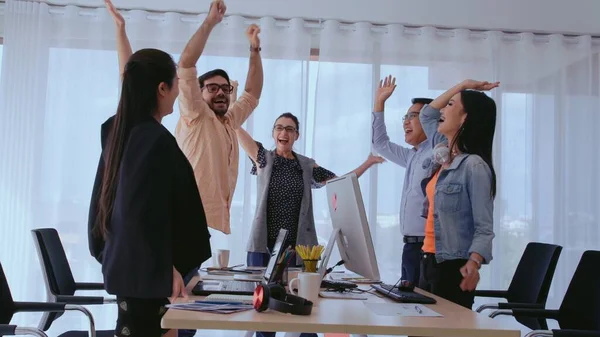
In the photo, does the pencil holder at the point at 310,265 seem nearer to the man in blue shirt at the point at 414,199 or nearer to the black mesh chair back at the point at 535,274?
the man in blue shirt at the point at 414,199

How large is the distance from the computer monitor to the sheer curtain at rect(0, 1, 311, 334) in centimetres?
203

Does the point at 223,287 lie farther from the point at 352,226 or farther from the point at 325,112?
the point at 325,112

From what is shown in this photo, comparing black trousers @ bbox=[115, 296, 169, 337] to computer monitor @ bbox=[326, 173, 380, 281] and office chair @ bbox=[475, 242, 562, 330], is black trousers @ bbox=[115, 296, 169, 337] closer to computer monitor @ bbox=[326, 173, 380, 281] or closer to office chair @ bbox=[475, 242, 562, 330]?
computer monitor @ bbox=[326, 173, 380, 281]

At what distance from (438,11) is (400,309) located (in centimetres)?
336

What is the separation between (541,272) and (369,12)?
2470 millimetres

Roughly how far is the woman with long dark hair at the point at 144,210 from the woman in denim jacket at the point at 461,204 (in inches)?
38.4

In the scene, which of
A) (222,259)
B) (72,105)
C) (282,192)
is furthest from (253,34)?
(72,105)

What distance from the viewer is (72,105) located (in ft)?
14.2

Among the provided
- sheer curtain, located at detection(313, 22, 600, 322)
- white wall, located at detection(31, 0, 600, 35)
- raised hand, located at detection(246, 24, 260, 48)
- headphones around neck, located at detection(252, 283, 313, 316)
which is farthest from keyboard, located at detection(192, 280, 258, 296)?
white wall, located at detection(31, 0, 600, 35)

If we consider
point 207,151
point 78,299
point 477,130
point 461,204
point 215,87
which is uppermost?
point 215,87

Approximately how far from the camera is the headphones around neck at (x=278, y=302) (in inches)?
59.8

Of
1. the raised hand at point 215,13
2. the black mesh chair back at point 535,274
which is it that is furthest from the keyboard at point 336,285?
the raised hand at point 215,13

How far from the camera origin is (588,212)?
182 inches

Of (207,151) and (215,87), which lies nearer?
(207,151)
